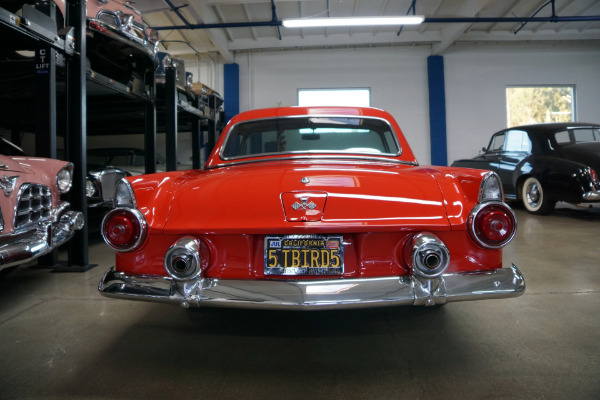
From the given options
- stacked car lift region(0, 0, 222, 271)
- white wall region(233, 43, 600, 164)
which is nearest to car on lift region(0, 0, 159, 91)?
stacked car lift region(0, 0, 222, 271)

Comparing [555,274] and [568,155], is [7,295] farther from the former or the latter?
[568,155]

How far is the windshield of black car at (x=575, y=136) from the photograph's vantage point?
583 centimetres

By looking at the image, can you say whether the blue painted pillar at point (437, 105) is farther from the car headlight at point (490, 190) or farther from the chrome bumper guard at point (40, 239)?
the chrome bumper guard at point (40, 239)

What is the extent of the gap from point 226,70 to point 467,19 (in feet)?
23.0

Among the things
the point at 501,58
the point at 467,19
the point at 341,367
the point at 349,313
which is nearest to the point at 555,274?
the point at 349,313

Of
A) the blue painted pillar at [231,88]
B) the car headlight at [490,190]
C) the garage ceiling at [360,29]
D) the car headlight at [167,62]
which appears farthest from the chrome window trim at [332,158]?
the blue painted pillar at [231,88]

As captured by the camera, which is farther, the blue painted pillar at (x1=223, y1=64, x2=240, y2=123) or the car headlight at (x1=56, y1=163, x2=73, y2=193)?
the blue painted pillar at (x1=223, y1=64, x2=240, y2=123)

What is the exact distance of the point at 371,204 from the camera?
1508 mm

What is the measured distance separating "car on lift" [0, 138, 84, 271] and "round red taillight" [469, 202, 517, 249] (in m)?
2.56

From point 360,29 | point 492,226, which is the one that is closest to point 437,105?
point 360,29

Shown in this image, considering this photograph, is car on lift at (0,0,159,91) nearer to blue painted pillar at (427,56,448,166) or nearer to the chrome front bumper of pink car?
the chrome front bumper of pink car

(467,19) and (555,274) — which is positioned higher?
(467,19)

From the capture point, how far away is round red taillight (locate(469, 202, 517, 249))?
5.01ft

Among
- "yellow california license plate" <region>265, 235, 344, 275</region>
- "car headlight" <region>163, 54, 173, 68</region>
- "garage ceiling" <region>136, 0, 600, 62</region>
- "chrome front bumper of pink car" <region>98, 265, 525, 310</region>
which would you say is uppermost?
"garage ceiling" <region>136, 0, 600, 62</region>
